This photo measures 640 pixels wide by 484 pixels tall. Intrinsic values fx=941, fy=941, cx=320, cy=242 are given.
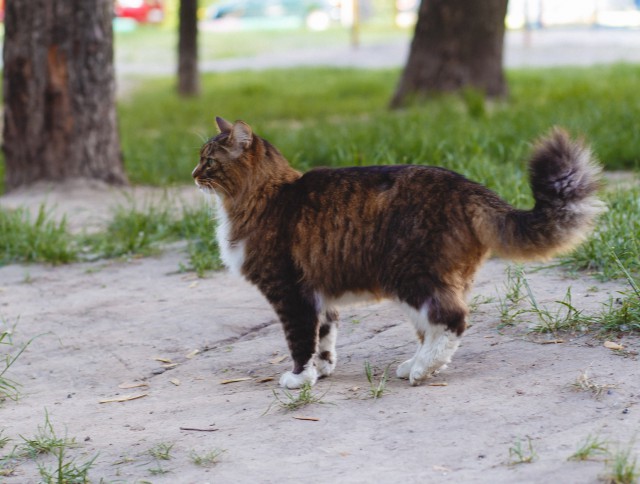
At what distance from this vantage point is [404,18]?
38438mm

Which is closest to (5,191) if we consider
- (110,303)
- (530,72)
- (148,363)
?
(110,303)

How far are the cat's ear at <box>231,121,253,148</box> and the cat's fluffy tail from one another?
114 centimetres

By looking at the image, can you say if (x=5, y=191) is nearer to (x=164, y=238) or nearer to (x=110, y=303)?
(x=164, y=238)

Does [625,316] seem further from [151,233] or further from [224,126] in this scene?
[151,233]

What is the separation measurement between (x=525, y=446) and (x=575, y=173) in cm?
111

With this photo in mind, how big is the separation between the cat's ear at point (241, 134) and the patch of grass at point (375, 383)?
1.13 meters

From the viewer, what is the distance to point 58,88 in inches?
303

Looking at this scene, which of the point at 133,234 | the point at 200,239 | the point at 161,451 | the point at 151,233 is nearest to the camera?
the point at 161,451

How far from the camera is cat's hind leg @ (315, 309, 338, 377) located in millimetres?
4303

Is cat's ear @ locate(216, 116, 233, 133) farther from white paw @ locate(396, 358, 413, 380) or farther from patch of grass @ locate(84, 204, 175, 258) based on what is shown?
patch of grass @ locate(84, 204, 175, 258)

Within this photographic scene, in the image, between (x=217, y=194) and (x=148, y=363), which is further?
(x=148, y=363)

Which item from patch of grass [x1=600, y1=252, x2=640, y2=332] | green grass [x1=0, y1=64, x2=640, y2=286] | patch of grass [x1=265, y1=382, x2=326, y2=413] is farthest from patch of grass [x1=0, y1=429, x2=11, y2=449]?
patch of grass [x1=600, y1=252, x2=640, y2=332]

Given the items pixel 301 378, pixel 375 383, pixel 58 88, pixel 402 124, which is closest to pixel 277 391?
pixel 301 378

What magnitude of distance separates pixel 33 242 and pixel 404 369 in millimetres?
3293
